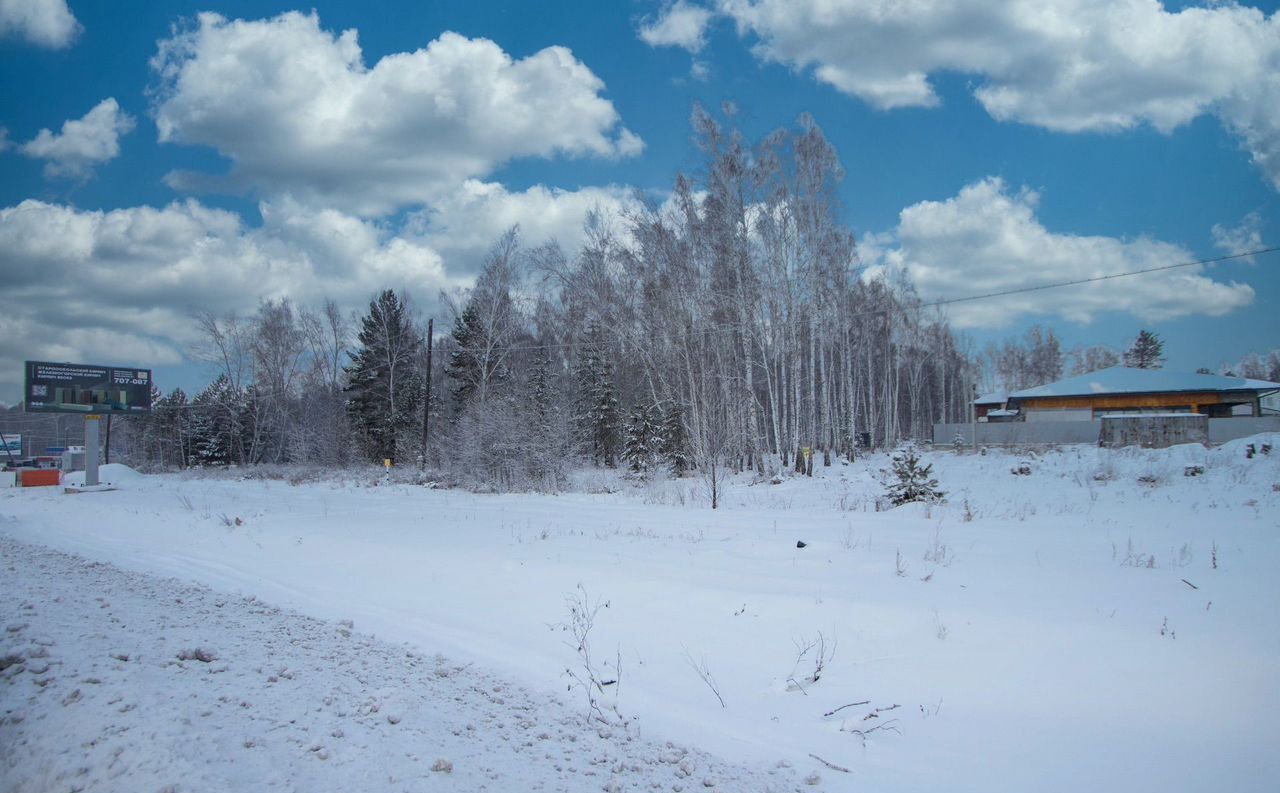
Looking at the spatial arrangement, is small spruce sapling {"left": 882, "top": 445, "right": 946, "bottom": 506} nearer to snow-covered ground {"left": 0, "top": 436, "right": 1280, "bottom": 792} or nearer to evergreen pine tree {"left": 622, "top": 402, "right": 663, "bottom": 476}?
snow-covered ground {"left": 0, "top": 436, "right": 1280, "bottom": 792}

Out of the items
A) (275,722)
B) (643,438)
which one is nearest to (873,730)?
(275,722)

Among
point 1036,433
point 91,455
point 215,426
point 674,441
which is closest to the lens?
point 674,441

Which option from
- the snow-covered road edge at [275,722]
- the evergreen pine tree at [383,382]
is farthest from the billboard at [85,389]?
the snow-covered road edge at [275,722]

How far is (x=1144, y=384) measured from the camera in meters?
50.0

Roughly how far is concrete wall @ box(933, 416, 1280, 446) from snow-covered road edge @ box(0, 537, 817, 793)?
37.9m

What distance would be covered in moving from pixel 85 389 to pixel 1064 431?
173ft

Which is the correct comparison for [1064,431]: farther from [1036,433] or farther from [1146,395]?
[1146,395]

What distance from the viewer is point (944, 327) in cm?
6612

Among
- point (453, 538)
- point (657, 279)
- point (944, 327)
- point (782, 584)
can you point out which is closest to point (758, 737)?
point (782, 584)

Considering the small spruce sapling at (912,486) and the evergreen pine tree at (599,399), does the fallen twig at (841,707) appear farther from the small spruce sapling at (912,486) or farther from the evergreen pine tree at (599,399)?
the evergreen pine tree at (599,399)

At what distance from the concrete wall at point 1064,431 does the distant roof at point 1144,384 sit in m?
8.19

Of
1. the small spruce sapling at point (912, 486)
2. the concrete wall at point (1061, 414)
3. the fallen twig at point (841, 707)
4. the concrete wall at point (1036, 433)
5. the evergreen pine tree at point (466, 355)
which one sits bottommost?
the fallen twig at point (841, 707)

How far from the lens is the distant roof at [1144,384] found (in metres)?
46.8

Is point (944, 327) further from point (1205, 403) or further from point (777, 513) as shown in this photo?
point (777, 513)
